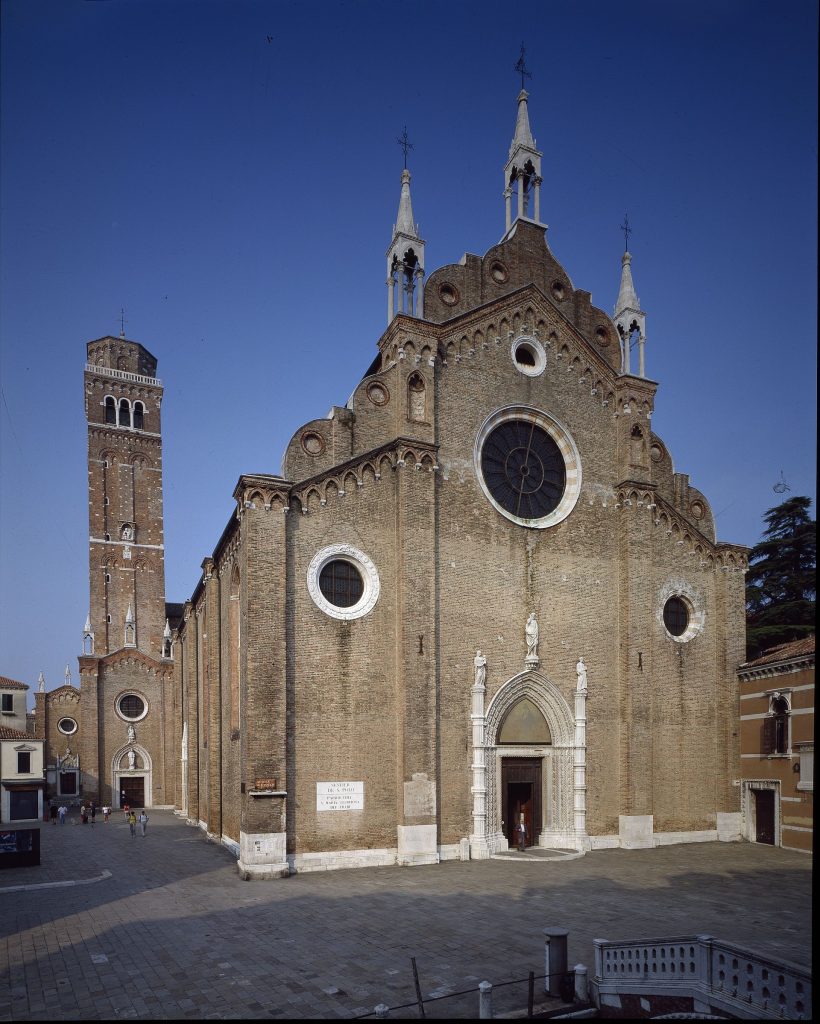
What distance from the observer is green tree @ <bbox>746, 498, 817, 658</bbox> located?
34.7 metres

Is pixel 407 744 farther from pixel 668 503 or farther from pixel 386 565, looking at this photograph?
pixel 668 503

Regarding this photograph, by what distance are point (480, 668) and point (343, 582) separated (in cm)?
486

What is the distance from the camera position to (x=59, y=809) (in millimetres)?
38250

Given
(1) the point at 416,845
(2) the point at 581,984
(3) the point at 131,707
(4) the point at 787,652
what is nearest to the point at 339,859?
(1) the point at 416,845

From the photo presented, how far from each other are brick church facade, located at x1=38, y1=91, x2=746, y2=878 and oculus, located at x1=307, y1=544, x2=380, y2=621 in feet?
0.21

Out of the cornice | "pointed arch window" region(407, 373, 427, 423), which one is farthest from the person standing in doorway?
"pointed arch window" region(407, 373, 427, 423)

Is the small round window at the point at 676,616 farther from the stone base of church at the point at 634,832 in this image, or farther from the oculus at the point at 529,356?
the oculus at the point at 529,356

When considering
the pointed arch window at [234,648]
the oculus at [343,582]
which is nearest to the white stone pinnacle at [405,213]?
the oculus at [343,582]

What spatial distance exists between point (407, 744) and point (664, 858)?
8717 mm

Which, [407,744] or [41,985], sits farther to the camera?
[407,744]

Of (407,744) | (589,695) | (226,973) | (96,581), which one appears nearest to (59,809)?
(96,581)

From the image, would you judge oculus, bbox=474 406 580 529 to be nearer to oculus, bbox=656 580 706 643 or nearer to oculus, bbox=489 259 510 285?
oculus, bbox=489 259 510 285

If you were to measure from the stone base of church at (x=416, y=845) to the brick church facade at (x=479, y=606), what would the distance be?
0.21ft

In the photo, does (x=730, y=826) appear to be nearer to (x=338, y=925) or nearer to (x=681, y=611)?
(x=681, y=611)
